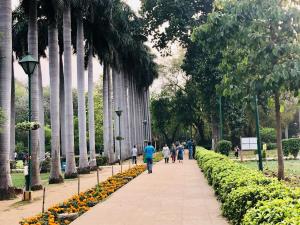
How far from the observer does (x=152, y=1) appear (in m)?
37.2

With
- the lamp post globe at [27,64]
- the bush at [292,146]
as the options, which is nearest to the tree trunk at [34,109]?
the lamp post globe at [27,64]

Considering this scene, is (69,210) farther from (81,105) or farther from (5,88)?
(81,105)

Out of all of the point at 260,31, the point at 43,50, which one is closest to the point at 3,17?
the point at 260,31

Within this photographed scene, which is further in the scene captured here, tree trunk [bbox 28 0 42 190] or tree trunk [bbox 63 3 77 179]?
tree trunk [bbox 63 3 77 179]

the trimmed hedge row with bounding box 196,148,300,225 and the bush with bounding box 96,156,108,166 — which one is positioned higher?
the trimmed hedge row with bounding box 196,148,300,225

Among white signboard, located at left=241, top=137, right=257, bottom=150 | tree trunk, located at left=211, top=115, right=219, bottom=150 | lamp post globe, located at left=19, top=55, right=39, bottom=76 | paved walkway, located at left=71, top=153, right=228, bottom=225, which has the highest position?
lamp post globe, located at left=19, top=55, right=39, bottom=76

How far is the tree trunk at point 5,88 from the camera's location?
15.0m

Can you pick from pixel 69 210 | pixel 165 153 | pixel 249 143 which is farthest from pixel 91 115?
pixel 69 210

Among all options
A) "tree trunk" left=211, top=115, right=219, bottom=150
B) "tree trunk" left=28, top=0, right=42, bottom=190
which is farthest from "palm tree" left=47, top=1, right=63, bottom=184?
"tree trunk" left=211, top=115, right=219, bottom=150

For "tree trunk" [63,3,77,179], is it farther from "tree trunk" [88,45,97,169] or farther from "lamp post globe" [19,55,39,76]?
"lamp post globe" [19,55,39,76]

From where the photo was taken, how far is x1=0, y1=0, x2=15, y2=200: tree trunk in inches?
592

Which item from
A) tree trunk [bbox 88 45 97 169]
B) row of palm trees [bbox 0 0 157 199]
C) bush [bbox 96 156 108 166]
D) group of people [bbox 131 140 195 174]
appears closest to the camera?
row of palm trees [bbox 0 0 157 199]

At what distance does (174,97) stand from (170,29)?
2599 cm

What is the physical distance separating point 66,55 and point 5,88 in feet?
29.0
